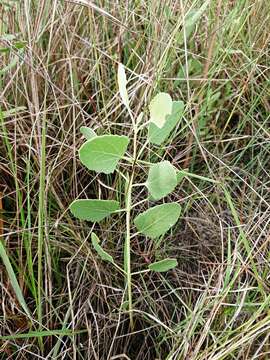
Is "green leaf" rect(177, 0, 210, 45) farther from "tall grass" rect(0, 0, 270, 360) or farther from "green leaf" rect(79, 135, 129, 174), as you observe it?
"green leaf" rect(79, 135, 129, 174)

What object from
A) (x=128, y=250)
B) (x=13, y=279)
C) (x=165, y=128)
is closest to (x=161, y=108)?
(x=165, y=128)

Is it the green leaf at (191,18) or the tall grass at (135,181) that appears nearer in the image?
the tall grass at (135,181)

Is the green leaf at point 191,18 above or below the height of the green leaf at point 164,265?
above

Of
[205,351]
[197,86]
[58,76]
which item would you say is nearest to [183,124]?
[197,86]

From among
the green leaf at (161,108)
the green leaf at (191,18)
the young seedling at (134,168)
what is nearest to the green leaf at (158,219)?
the young seedling at (134,168)

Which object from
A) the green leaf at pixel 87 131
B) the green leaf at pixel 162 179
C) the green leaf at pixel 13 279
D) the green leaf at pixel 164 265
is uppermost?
the green leaf at pixel 87 131

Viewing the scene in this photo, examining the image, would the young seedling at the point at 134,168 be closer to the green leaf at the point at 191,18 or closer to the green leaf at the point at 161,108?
the green leaf at the point at 161,108

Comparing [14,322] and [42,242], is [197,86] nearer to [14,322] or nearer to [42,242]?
[42,242]
